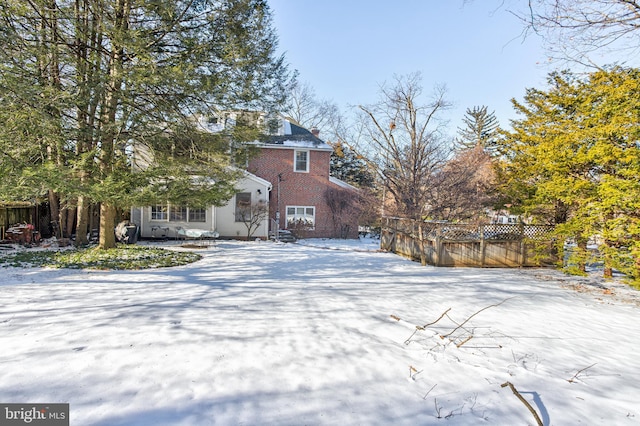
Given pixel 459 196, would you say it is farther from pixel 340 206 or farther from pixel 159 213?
pixel 159 213

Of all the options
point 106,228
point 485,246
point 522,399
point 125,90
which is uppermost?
point 125,90

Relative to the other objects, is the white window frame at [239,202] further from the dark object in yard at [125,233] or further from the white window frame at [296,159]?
the dark object in yard at [125,233]

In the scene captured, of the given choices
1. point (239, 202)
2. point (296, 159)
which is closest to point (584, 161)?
point (239, 202)

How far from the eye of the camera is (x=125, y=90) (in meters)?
8.11

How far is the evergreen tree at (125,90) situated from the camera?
7242mm

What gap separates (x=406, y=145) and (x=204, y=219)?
1034 centimetres

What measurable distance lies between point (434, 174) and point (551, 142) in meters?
4.00

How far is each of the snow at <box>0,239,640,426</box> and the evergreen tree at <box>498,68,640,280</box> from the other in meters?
2.20

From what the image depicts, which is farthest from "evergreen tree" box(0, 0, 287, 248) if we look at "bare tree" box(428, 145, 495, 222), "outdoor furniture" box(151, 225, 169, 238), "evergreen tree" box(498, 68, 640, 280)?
"evergreen tree" box(498, 68, 640, 280)

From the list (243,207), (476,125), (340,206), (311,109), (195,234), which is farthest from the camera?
(476,125)

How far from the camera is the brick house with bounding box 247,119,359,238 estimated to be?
19.8m

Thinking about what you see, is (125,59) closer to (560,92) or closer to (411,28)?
(411,28)

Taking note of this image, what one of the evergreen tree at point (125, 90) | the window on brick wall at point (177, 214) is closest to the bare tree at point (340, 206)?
the window on brick wall at point (177, 214)

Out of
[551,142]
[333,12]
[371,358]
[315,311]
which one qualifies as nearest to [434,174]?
[551,142]
